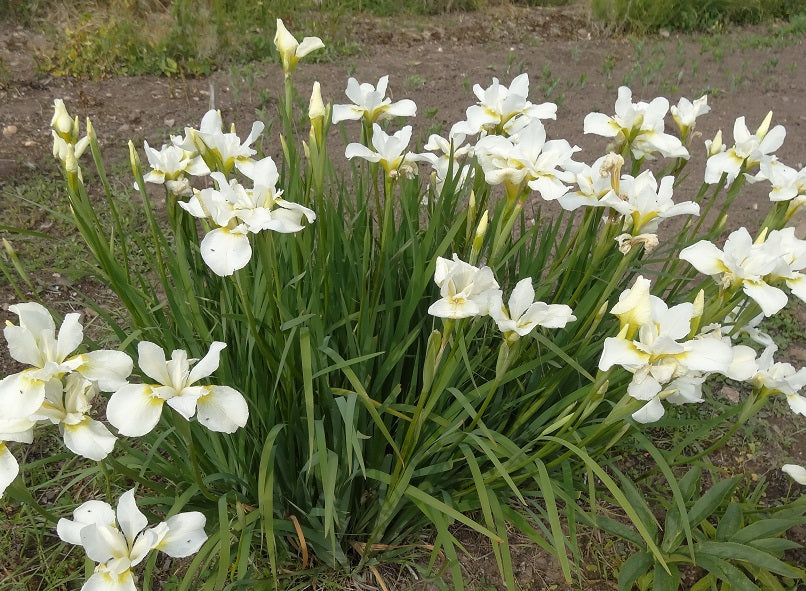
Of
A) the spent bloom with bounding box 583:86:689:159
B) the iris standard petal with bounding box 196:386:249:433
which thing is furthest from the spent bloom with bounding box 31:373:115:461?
the spent bloom with bounding box 583:86:689:159

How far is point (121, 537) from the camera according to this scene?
3.27ft

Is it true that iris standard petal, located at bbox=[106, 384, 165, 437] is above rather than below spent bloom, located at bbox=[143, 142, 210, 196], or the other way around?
below

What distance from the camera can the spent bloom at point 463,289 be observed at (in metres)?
1.06

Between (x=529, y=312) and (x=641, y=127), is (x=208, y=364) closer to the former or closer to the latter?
(x=529, y=312)

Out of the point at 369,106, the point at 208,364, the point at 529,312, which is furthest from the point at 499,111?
the point at 208,364

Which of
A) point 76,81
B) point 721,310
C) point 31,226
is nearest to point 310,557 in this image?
point 721,310

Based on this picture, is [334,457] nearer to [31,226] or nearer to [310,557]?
[310,557]

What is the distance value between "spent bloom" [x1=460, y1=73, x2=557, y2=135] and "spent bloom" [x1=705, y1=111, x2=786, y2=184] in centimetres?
44

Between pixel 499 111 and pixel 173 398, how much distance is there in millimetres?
1068

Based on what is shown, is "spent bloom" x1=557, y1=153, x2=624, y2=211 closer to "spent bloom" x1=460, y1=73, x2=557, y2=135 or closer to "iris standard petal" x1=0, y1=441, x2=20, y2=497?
"spent bloom" x1=460, y1=73, x2=557, y2=135

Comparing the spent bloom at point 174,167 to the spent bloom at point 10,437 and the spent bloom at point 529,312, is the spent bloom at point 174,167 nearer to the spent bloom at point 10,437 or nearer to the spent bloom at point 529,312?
the spent bloom at point 10,437

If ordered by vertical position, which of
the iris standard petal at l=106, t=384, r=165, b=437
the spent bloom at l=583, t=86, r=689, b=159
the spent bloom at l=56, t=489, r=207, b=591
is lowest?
the spent bloom at l=56, t=489, r=207, b=591

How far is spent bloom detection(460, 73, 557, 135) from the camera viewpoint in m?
1.56

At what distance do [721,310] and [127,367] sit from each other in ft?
3.78
